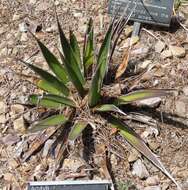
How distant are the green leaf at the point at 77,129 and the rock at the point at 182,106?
1.80 feet

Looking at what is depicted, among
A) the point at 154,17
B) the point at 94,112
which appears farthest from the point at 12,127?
the point at 154,17

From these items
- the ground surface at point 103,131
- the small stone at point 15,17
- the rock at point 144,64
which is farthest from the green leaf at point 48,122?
the small stone at point 15,17

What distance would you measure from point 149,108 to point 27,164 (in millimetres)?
756

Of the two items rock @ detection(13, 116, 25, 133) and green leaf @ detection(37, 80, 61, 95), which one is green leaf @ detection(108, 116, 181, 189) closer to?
green leaf @ detection(37, 80, 61, 95)

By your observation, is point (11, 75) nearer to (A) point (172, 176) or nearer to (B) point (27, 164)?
(B) point (27, 164)

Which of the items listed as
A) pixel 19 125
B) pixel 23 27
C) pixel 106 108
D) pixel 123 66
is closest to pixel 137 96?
pixel 106 108

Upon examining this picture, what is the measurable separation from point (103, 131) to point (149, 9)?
2.97ft

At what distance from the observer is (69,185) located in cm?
288

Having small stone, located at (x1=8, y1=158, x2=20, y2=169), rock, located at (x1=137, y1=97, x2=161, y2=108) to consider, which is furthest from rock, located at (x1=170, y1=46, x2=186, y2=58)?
small stone, located at (x1=8, y1=158, x2=20, y2=169)

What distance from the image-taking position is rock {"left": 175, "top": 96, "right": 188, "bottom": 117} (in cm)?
333

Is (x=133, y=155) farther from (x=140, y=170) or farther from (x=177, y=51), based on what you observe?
(x=177, y=51)

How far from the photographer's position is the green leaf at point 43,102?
3.12 metres

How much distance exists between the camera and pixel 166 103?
3375 mm

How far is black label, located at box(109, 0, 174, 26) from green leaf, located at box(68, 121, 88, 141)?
0.84m
